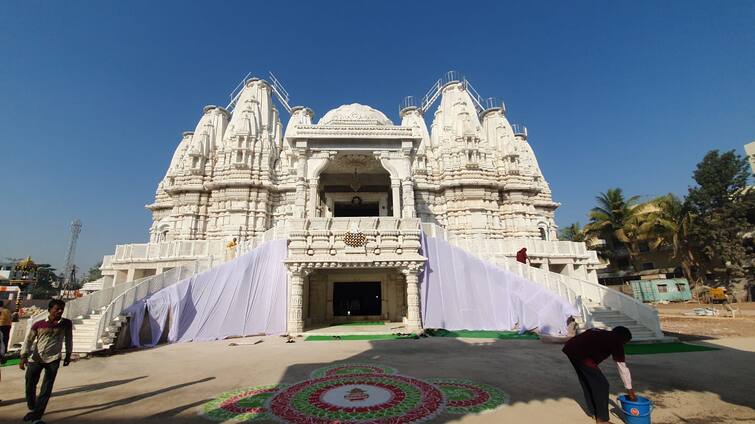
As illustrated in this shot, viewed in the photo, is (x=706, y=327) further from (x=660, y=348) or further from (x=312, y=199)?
(x=312, y=199)

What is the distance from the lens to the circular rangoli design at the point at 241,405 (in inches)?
191

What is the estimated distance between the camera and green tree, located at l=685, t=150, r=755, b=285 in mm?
25578

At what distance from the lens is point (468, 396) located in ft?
18.6

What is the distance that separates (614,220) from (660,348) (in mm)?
27562

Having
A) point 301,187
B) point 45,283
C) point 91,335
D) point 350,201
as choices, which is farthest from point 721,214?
point 45,283

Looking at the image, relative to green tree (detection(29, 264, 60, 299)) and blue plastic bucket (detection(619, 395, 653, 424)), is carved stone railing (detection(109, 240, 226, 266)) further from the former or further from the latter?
green tree (detection(29, 264, 60, 299))

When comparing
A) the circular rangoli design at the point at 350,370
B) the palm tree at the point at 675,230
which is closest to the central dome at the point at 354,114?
the circular rangoli design at the point at 350,370

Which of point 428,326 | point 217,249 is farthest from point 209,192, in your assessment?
point 428,326

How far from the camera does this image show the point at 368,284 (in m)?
18.4

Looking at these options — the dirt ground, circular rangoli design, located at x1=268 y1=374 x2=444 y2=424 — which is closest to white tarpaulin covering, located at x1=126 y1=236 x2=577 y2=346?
the dirt ground

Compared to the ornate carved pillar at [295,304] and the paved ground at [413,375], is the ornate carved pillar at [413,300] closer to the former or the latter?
the paved ground at [413,375]

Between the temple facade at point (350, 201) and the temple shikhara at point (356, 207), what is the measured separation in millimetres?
79

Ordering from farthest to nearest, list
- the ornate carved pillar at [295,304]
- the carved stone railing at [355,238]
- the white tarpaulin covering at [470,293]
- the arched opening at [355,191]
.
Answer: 1. the arched opening at [355,191]
2. the carved stone railing at [355,238]
3. the white tarpaulin covering at [470,293]
4. the ornate carved pillar at [295,304]

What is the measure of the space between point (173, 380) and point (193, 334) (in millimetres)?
7047
